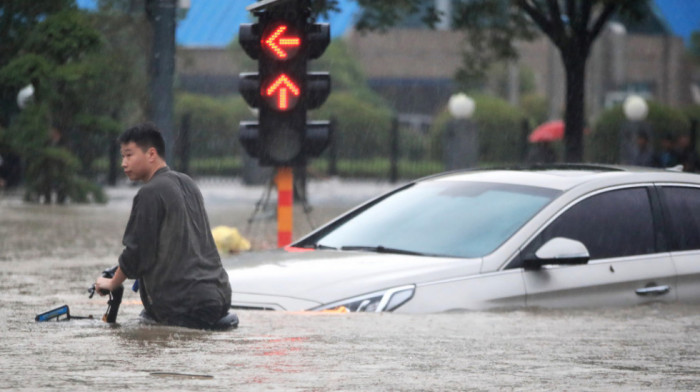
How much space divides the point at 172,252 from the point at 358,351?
1.09 meters

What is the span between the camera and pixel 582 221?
358 inches

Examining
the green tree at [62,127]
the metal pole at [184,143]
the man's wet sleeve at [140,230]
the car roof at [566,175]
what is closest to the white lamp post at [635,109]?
the metal pole at [184,143]

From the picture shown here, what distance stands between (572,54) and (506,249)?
10.7 meters

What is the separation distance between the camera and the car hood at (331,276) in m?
8.34

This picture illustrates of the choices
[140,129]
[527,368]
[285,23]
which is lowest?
[527,368]

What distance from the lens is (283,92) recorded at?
1222 centimetres

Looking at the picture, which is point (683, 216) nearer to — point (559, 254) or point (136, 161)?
point (559, 254)

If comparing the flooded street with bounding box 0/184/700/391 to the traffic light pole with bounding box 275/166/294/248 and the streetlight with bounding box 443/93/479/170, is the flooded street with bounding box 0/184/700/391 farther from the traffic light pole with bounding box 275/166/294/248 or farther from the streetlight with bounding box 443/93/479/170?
the streetlight with bounding box 443/93/479/170

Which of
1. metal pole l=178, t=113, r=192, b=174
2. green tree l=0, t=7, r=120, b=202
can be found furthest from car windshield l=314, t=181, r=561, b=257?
metal pole l=178, t=113, r=192, b=174

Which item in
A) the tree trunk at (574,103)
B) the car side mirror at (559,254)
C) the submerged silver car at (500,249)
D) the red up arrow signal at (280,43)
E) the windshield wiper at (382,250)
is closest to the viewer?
the submerged silver car at (500,249)

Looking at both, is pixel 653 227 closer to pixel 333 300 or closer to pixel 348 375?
pixel 333 300

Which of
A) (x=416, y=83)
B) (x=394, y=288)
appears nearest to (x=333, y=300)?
(x=394, y=288)

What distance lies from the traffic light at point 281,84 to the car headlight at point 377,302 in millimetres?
3877

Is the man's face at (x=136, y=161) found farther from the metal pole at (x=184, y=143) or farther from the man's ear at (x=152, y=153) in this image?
the metal pole at (x=184, y=143)
